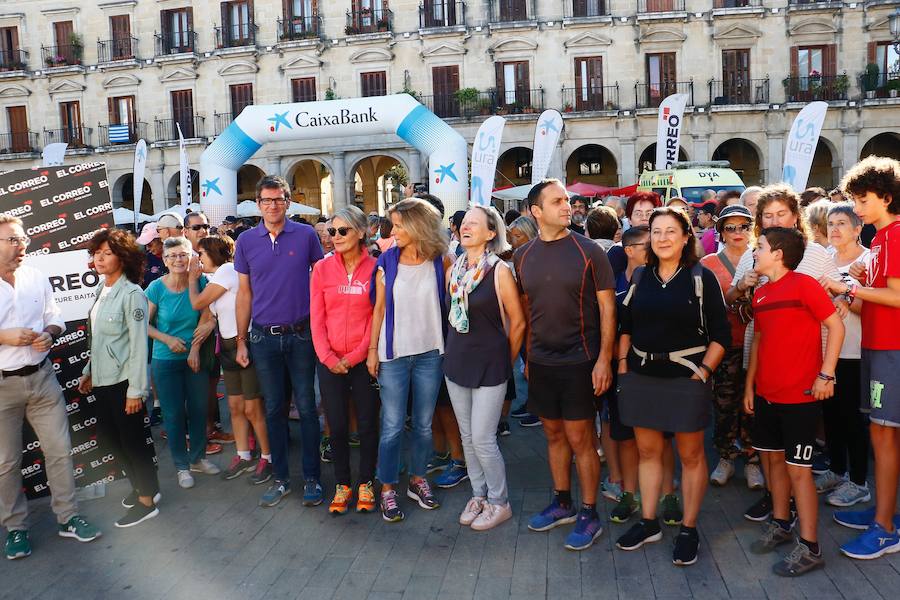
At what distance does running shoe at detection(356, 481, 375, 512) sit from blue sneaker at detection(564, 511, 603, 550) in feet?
4.37

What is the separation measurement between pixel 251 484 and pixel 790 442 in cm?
368

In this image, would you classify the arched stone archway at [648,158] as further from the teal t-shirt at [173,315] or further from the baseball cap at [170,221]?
the teal t-shirt at [173,315]

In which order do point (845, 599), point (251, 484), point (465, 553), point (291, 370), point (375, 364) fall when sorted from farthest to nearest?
point (251, 484)
point (291, 370)
point (375, 364)
point (465, 553)
point (845, 599)

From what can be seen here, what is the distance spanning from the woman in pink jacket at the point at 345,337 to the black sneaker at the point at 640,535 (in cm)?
164

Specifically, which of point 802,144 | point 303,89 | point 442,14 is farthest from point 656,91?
point 802,144

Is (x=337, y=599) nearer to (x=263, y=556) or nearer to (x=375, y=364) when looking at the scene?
(x=263, y=556)

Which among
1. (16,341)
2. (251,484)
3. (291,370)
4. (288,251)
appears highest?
(288,251)

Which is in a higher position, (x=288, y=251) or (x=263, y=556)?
(x=288, y=251)

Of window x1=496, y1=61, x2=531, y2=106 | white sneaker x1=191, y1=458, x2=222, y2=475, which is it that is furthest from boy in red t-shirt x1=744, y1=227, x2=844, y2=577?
window x1=496, y1=61, x2=531, y2=106

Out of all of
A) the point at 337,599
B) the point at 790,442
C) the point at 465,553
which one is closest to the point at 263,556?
the point at 337,599

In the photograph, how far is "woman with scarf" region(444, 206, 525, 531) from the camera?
4188 millimetres

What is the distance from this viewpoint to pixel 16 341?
4102mm

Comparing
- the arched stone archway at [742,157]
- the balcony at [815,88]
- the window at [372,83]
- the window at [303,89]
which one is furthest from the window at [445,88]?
the balcony at [815,88]

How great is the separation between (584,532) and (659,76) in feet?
76.9
